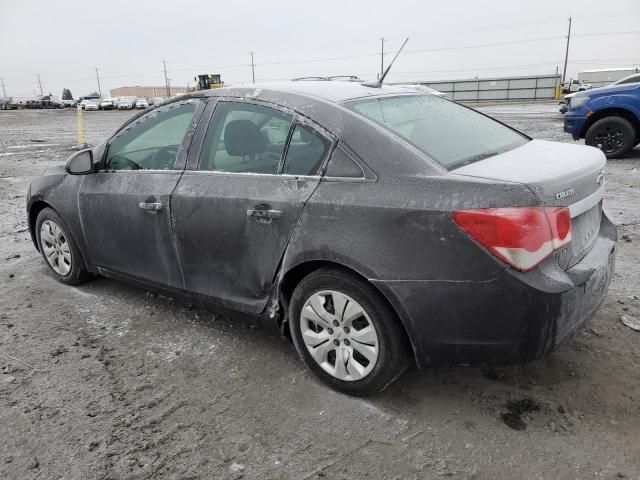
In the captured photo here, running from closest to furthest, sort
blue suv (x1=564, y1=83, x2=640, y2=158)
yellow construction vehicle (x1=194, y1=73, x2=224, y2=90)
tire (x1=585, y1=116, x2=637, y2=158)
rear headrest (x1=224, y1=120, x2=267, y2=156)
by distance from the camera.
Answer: rear headrest (x1=224, y1=120, x2=267, y2=156) → blue suv (x1=564, y1=83, x2=640, y2=158) → tire (x1=585, y1=116, x2=637, y2=158) → yellow construction vehicle (x1=194, y1=73, x2=224, y2=90)

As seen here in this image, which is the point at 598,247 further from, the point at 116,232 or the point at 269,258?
the point at 116,232

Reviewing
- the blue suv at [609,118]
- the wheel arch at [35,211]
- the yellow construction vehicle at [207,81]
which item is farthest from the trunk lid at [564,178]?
the yellow construction vehicle at [207,81]

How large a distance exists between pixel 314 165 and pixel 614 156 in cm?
894

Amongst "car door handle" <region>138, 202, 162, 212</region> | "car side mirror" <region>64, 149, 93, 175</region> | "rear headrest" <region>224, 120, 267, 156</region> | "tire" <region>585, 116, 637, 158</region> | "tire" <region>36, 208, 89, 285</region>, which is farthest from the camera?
"tire" <region>585, 116, 637, 158</region>

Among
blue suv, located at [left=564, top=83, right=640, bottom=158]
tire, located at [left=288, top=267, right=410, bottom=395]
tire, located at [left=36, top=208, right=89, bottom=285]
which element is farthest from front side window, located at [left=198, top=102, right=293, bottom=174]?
blue suv, located at [left=564, top=83, right=640, bottom=158]

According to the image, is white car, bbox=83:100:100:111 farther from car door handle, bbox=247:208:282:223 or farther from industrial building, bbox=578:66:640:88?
car door handle, bbox=247:208:282:223

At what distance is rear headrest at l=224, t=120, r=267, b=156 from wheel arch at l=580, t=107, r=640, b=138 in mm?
8633

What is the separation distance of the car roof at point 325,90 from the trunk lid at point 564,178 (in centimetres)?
86

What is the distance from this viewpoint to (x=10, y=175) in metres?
10.5

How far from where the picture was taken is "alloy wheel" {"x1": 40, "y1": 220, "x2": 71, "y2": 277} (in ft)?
14.3

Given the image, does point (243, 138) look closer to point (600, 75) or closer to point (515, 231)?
point (515, 231)

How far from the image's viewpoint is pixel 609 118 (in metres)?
9.53

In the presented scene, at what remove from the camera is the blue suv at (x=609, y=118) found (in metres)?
9.31

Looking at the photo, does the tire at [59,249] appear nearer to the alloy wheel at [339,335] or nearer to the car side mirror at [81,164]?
the car side mirror at [81,164]
